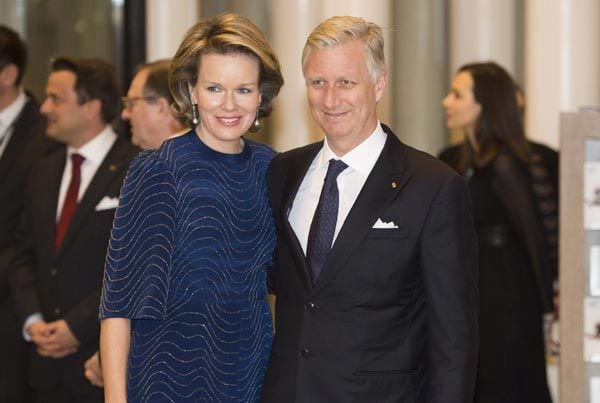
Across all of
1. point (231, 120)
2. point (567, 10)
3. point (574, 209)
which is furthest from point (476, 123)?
point (231, 120)

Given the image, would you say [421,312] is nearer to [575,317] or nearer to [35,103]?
[575,317]

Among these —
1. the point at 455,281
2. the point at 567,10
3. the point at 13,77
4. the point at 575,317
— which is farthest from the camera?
the point at 567,10

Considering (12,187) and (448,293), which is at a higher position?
(12,187)

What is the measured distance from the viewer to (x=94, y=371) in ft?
14.8

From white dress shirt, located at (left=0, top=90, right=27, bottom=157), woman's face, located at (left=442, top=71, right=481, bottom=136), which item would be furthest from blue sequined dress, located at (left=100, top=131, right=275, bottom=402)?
woman's face, located at (left=442, top=71, right=481, bottom=136)

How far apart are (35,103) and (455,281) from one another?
3377 millimetres

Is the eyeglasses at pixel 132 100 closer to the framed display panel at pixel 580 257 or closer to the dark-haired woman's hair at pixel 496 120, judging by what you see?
the framed display panel at pixel 580 257

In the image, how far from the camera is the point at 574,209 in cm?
409

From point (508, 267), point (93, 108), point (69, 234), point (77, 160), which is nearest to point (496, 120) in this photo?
point (508, 267)

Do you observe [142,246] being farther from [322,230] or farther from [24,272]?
Answer: [24,272]

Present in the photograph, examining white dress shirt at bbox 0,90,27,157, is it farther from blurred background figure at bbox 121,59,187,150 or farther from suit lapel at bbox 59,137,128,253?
blurred background figure at bbox 121,59,187,150

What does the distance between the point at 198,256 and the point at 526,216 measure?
2982 millimetres

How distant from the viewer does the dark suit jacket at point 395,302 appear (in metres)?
3.10

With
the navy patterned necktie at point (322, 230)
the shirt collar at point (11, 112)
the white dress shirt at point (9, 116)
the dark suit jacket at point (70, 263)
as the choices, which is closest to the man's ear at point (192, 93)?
the navy patterned necktie at point (322, 230)
